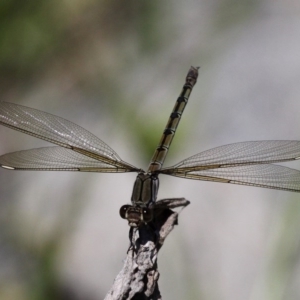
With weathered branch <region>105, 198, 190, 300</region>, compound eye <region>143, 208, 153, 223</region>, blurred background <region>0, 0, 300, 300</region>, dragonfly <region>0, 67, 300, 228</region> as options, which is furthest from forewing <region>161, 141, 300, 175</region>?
weathered branch <region>105, 198, 190, 300</region>

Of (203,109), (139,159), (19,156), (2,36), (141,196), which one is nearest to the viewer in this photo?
(141,196)

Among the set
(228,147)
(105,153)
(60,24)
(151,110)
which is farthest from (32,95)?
(228,147)

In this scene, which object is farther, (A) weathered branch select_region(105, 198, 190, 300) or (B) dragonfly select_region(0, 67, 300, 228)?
(B) dragonfly select_region(0, 67, 300, 228)

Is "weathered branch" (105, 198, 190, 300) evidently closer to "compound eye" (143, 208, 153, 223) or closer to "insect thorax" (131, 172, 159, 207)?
"compound eye" (143, 208, 153, 223)

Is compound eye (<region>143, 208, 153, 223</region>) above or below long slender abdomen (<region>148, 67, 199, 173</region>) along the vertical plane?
below

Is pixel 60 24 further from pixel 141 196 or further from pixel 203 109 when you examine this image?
pixel 141 196

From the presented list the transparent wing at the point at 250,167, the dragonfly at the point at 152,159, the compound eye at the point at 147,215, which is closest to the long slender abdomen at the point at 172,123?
the dragonfly at the point at 152,159

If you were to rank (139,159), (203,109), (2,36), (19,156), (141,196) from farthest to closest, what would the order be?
(2,36)
(203,109)
(139,159)
(19,156)
(141,196)
